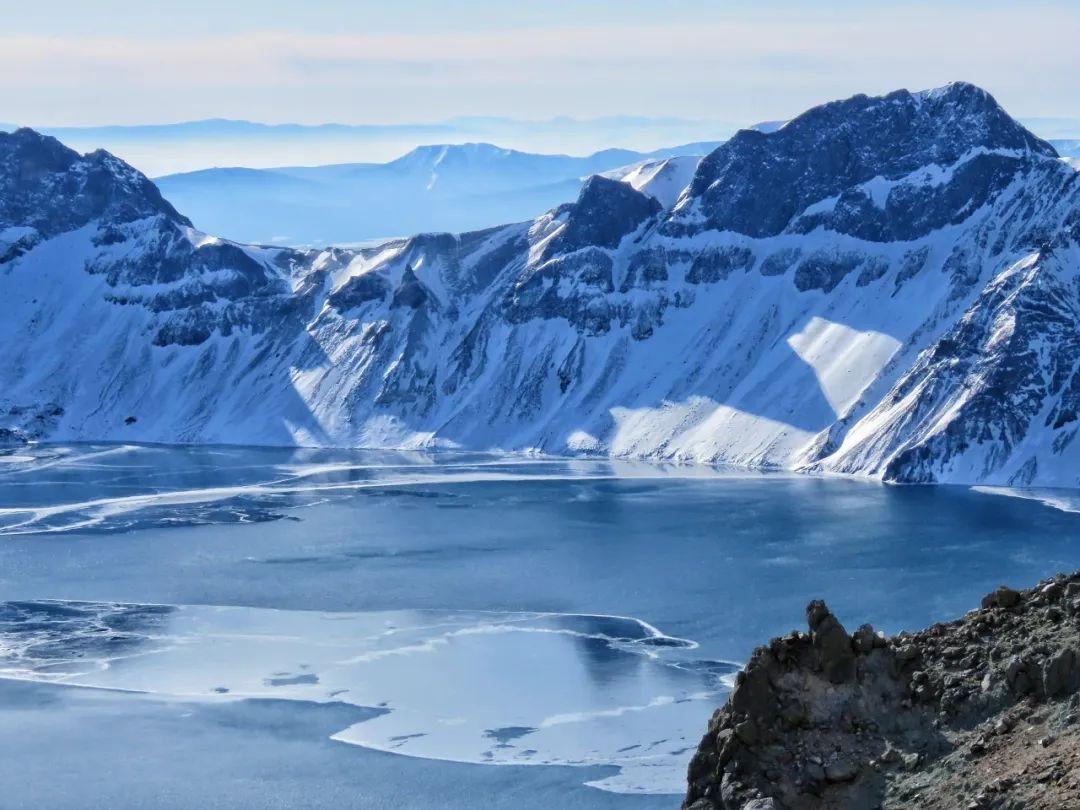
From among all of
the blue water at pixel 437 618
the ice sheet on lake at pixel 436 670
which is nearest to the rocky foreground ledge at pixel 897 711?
the blue water at pixel 437 618

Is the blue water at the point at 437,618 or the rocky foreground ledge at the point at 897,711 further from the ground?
the rocky foreground ledge at the point at 897,711

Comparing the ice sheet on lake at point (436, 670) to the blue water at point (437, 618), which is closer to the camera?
the blue water at point (437, 618)

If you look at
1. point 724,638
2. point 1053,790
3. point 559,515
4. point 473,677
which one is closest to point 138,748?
point 473,677

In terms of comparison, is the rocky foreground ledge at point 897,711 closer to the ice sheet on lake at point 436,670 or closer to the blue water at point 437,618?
the blue water at point 437,618

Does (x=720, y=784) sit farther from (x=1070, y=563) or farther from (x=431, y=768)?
(x=1070, y=563)

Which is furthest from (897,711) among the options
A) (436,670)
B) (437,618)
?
(437,618)
